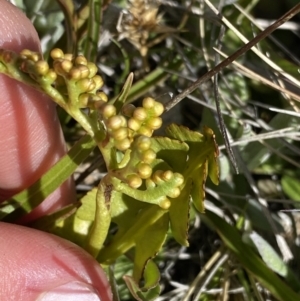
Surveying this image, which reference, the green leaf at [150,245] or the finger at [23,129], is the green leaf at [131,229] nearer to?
the green leaf at [150,245]

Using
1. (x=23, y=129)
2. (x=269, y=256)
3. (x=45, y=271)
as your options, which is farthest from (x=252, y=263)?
(x=23, y=129)

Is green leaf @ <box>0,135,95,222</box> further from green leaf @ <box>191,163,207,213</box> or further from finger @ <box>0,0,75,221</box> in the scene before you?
green leaf @ <box>191,163,207,213</box>

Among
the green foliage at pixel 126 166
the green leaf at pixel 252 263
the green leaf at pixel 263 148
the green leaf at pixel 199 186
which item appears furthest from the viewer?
the green leaf at pixel 263 148

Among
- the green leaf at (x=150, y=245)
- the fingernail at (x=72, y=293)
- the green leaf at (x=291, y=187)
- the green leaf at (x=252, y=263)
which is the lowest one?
the fingernail at (x=72, y=293)

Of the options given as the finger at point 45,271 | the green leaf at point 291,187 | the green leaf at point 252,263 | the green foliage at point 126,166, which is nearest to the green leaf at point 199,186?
the green foliage at point 126,166

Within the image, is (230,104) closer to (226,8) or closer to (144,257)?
(226,8)

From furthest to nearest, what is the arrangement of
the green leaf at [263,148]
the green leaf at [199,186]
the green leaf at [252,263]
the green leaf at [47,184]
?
the green leaf at [263,148], the green leaf at [252,263], the green leaf at [47,184], the green leaf at [199,186]
